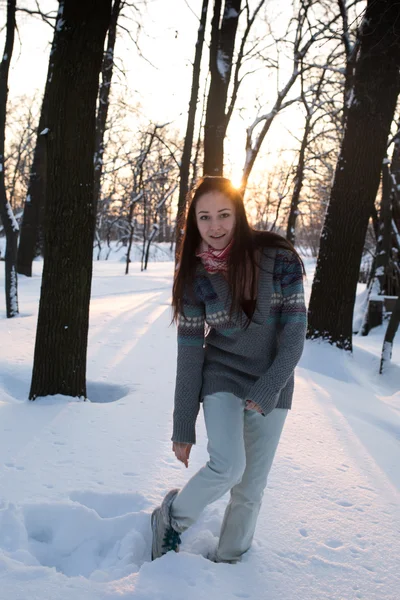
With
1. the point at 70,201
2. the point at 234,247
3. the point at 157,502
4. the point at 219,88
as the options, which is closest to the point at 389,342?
the point at 219,88

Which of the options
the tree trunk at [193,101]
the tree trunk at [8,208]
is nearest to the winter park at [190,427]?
the tree trunk at [8,208]

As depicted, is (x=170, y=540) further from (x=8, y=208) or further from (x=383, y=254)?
(x=383, y=254)

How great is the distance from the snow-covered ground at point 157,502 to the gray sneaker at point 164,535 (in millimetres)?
68

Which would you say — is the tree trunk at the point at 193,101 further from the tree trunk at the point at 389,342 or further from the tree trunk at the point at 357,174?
the tree trunk at the point at 389,342

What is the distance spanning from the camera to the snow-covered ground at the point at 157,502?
2.04 meters

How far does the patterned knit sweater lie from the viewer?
214 centimetres

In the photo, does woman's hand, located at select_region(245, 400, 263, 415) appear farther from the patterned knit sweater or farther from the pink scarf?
the pink scarf

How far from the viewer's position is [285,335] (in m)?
2.14

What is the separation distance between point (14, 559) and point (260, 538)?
1149 millimetres

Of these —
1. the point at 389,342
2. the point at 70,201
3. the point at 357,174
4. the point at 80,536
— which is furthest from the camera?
the point at 389,342

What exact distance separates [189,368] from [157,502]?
0.90 metres

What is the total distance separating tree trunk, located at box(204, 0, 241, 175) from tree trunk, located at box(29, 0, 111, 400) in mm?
4848

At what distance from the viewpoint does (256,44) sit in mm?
13664

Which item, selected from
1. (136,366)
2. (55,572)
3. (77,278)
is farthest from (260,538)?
(136,366)
